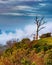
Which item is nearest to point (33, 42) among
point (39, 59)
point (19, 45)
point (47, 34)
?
point (19, 45)

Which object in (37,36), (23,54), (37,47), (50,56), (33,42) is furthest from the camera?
(37,36)

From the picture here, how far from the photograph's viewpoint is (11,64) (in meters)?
72.3

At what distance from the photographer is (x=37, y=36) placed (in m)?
104

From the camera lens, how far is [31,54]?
79000 mm

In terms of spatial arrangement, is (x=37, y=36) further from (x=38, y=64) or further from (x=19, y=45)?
(x=38, y=64)

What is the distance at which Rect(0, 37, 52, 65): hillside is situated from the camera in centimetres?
7149

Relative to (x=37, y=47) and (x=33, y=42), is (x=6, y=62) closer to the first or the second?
(x=37, y=47)

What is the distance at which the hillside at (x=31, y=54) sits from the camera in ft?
235

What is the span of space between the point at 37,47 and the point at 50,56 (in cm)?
1560

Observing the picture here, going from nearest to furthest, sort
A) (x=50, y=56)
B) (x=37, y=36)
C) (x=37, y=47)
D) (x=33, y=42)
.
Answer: (x=50, y=56), (x=37, y=47), (x=33, y=42), (x=37, y=36)

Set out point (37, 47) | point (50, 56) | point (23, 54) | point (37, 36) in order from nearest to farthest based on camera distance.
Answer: point (50, 56) < point (23, 54) < point (37, 47) < point (37, 36)

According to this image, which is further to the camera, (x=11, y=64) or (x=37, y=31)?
(x=37, y=31)

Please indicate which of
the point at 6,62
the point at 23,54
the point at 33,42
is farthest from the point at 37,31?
the point at 6,62

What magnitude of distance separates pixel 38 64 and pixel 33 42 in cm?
2414
